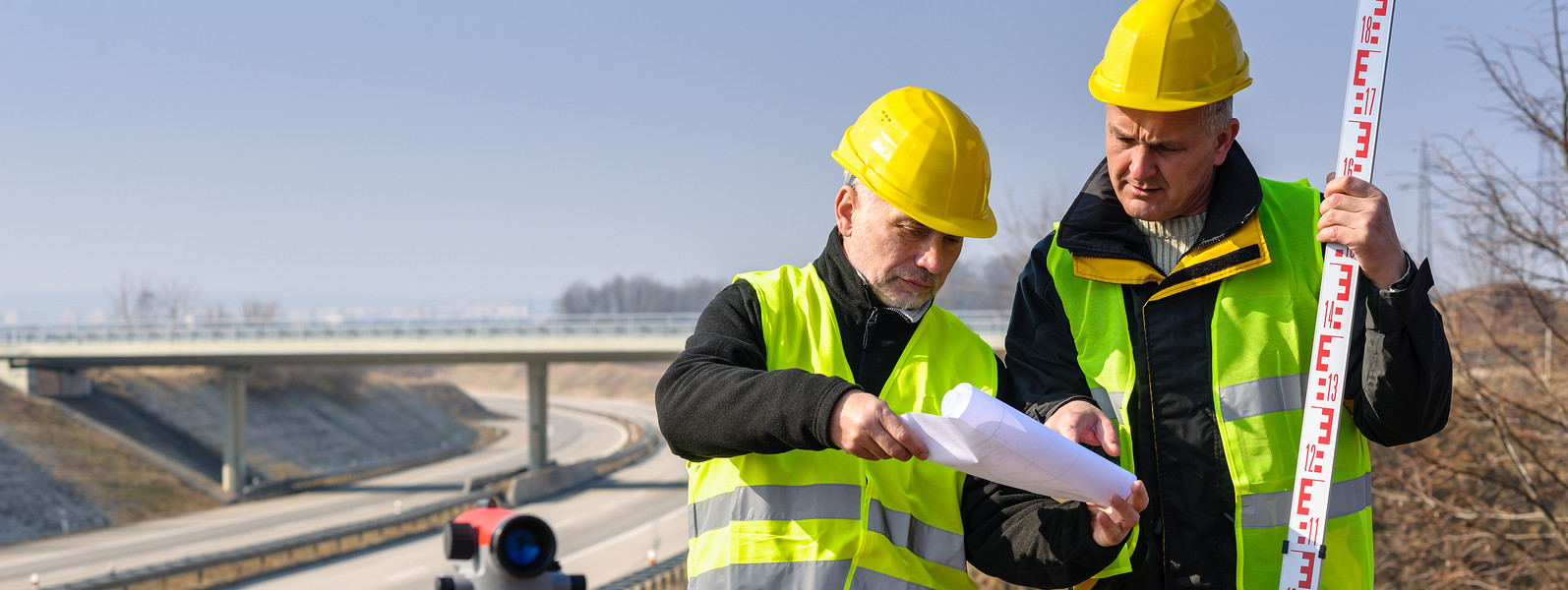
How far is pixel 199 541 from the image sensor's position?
32344 millimetres

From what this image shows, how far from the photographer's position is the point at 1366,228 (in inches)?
107

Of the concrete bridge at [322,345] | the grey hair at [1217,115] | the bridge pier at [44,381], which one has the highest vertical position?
the grey hair at [1217,115]

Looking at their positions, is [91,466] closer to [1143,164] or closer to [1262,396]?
[1143,164]

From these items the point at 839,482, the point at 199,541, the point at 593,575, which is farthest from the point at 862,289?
the point at 199,541

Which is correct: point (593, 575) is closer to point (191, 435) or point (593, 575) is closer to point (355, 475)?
point (355, 475)

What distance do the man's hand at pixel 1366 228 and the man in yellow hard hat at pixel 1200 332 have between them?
133 millimetres

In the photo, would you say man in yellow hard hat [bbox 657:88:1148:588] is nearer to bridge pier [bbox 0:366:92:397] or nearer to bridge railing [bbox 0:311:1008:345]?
bridge railing [bbox 0:311:1008:345]

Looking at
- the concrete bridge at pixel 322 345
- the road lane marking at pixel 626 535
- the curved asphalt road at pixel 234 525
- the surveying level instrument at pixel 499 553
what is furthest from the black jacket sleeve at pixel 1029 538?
the concrete bridge at pixel 322 345

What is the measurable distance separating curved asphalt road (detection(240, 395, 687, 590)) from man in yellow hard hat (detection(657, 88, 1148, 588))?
19.4m

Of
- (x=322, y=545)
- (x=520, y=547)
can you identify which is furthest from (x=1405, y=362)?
(x=322, y=545)

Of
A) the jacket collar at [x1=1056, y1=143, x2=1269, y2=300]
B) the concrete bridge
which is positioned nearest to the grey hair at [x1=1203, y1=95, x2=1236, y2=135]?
the jacket collar at [x1=1056, y1=143, x2=1269, y2=300]

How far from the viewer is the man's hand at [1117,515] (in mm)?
2568

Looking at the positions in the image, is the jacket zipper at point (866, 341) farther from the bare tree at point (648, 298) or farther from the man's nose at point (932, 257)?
the bare tree at point (648, 298)

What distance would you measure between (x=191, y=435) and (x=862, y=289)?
53598 mm
